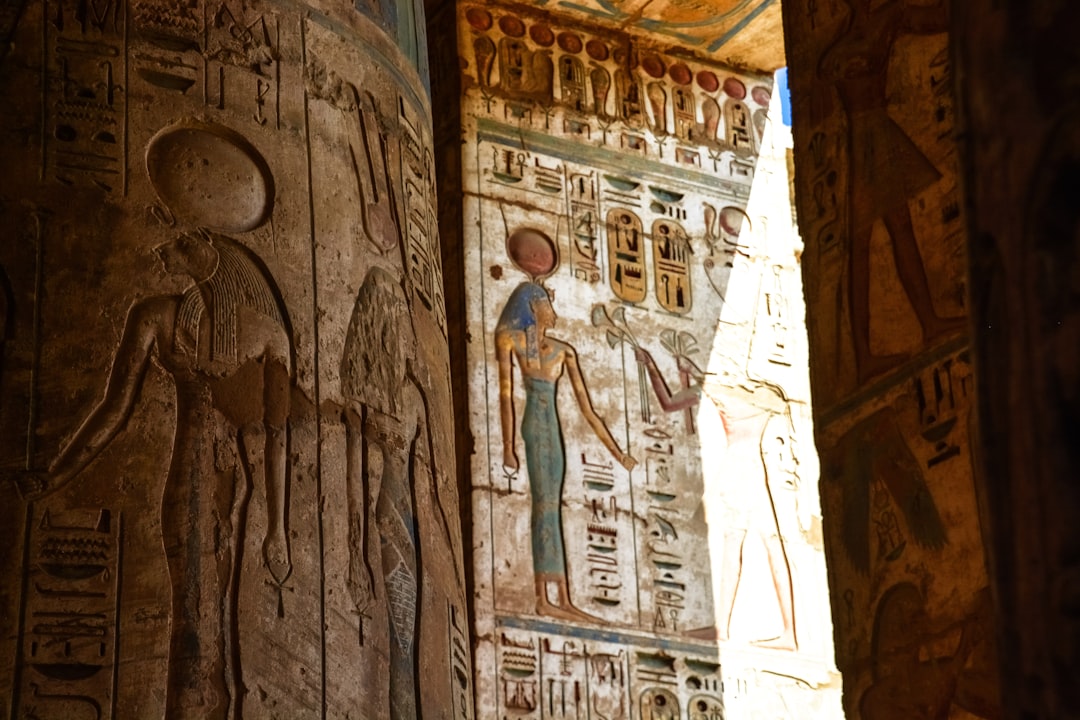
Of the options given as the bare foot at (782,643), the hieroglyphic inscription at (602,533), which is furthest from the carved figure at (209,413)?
the bare foot at (782,643)

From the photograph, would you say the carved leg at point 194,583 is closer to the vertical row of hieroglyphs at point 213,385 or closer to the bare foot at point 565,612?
the vertical row of hieroglyphs at point 213,385

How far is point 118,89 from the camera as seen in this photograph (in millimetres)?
4656

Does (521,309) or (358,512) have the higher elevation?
(521,309)

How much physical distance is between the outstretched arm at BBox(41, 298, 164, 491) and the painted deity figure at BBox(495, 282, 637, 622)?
4.78m

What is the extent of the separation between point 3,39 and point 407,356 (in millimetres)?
1334

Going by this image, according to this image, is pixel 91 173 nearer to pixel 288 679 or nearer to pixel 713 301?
pixel 288 679

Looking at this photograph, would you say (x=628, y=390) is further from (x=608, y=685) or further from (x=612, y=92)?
(x=612, y=92)

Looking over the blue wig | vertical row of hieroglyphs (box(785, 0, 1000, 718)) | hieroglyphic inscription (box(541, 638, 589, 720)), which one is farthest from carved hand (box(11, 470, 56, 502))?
the blue wig

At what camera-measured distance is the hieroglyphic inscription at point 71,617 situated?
400cm

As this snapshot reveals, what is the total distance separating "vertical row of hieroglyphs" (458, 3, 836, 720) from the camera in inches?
355

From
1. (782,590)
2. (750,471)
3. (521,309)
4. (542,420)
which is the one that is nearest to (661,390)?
(750,471)

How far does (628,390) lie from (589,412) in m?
0.28

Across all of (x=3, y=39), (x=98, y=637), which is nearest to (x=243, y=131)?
(x=3, y=39)

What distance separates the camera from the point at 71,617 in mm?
4078
